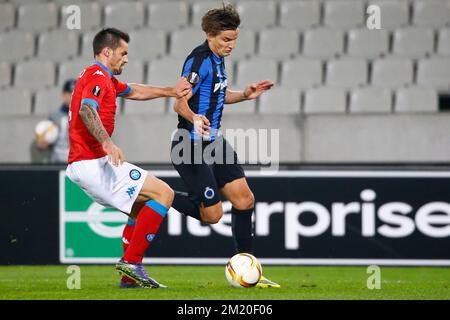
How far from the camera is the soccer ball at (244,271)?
692cm

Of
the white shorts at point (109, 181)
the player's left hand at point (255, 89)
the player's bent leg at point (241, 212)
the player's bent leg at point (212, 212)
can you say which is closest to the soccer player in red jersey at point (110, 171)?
the white shorts at point (109, 181)

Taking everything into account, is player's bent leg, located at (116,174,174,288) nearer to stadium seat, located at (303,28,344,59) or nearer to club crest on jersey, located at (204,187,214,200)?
club crest on jersey, located at (204,187,214,200)

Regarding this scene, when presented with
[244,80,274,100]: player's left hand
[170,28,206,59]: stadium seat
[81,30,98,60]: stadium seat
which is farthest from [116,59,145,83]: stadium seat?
[244,80,274,100]: player's left hand

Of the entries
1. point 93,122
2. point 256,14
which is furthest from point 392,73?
point 93,122

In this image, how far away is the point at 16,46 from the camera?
13.2m

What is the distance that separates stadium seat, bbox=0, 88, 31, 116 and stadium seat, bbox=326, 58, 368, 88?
12.5ft

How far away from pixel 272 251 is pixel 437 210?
5.41 ft

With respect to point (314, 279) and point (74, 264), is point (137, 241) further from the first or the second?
point (74, 264)

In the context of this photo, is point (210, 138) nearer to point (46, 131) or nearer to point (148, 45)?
point (46, 131)

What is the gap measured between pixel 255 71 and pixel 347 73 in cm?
114

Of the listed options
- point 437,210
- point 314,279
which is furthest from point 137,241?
point 437,210

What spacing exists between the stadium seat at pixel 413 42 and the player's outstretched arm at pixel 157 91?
560 centimetres

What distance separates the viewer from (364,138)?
1059cm

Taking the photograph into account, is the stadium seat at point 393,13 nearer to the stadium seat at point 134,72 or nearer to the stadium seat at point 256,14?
the stadium seat at point 256,14
